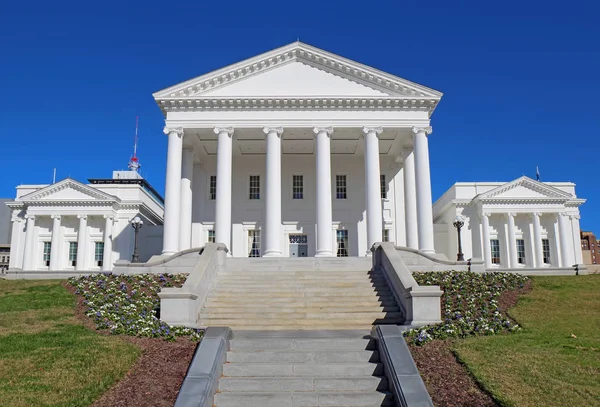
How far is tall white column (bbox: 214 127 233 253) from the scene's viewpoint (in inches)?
1321

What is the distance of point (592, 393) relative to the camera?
392 inches

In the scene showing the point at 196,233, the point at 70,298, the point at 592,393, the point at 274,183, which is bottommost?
the point at 592,393

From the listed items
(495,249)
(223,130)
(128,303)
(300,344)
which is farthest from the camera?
(495,249)

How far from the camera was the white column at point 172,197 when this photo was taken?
3366cm

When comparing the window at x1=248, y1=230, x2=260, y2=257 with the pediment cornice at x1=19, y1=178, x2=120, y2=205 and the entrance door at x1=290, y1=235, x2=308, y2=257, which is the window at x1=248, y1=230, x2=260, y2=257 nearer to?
the entrance door at x1=290, y1=235, x2=308, y2=257

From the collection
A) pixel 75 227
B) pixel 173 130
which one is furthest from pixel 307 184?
pixel 75 227

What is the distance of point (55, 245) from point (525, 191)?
150ft

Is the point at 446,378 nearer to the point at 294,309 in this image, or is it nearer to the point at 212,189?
the point at 294,309

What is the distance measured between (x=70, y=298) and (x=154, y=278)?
15.0 feet

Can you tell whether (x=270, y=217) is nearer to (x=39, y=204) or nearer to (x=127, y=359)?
(x=127, y=359)

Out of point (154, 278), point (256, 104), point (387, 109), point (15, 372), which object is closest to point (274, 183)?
point (256, 104)

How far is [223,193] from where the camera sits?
34.1 metres

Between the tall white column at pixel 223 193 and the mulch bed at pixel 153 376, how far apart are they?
63.9 ft

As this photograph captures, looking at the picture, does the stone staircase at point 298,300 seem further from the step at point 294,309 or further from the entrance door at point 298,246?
the entrance door at point 298,246
